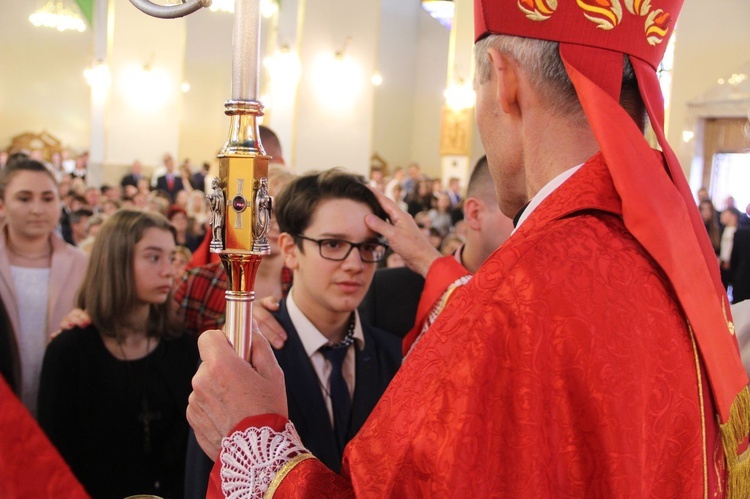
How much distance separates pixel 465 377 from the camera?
103 cm

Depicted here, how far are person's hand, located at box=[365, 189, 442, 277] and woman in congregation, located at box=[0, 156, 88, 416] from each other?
1.61 meters

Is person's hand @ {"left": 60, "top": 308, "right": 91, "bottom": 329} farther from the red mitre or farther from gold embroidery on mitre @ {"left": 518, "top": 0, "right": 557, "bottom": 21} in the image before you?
gold embroidery on mitre @ {"left": 518, "top": 0, "right": 557, "bottom": 21}

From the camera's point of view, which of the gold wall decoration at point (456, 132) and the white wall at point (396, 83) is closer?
the gold wall decoration at point (456, 132)

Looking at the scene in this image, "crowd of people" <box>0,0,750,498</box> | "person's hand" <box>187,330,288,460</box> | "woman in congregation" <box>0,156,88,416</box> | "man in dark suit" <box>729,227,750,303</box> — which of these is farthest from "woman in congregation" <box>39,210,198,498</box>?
"man in dark suit" <box>729,227,750,303</box>

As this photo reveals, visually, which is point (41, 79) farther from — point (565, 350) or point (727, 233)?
point (565, 350)

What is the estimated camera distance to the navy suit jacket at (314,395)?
6.46 feet

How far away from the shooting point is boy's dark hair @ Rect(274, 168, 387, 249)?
244 cm

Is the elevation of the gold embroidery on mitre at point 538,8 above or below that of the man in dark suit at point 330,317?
above

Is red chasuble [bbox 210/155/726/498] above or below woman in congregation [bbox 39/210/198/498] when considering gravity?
above

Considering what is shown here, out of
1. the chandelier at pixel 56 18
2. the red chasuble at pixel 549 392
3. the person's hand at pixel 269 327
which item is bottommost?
the person's hand at pixel 269 327

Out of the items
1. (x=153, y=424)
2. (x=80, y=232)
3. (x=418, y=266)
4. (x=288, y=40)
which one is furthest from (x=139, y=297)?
(x=288, y=40)

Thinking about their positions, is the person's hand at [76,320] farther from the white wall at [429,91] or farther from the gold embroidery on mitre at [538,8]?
the white wall at [429,91]

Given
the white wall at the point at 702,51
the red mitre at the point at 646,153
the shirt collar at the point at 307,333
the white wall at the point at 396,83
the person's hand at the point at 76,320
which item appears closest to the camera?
the red mitre at the point at 646,153

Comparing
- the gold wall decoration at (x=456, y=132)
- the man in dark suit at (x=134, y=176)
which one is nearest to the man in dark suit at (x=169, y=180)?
the man in dark suit at (x=134, y=176)
